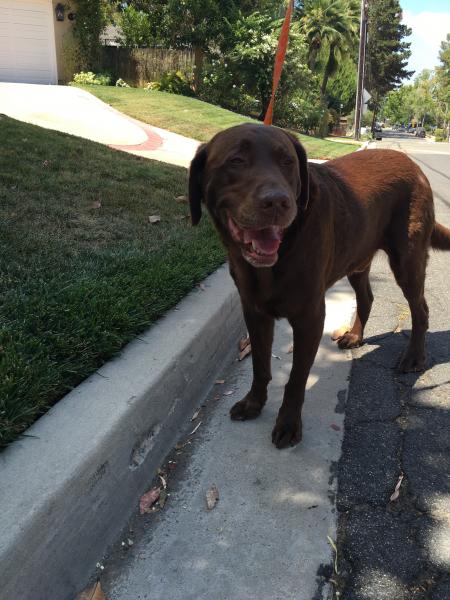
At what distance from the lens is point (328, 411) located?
9.14 ft

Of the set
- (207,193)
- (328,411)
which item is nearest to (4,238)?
(207,193)

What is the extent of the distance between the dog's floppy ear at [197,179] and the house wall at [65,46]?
69.1 ft

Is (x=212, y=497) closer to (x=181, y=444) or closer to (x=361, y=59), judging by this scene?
(x=181, y=444)

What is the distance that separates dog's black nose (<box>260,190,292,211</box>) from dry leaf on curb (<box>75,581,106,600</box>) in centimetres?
146

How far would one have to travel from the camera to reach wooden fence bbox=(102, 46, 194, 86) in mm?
21828

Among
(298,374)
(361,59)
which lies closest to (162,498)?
(298,374)

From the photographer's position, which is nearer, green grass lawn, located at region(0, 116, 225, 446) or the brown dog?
the brown dog

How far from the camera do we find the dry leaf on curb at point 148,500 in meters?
2.12

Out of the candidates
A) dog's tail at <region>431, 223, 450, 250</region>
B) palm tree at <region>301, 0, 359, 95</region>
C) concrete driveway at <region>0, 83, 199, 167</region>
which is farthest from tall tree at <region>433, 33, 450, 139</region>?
dog's tail at <region>431, 223, 450, 250</region>

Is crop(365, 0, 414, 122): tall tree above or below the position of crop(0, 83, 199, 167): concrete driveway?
above

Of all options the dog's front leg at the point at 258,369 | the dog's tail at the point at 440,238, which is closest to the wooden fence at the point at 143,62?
the dog's tail at the point at 440,238

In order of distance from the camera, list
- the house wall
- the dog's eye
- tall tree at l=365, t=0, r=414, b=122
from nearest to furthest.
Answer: the dog's eye < the house wall < tall tree at l=365, t=0, r=414, b=122

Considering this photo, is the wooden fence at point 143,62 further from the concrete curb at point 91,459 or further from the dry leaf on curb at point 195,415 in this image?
the dry leaf on curb at point 195,415

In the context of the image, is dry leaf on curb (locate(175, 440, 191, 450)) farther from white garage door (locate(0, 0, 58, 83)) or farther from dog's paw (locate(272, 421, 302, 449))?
white garage door (locate(0, 0, 58, 83))
